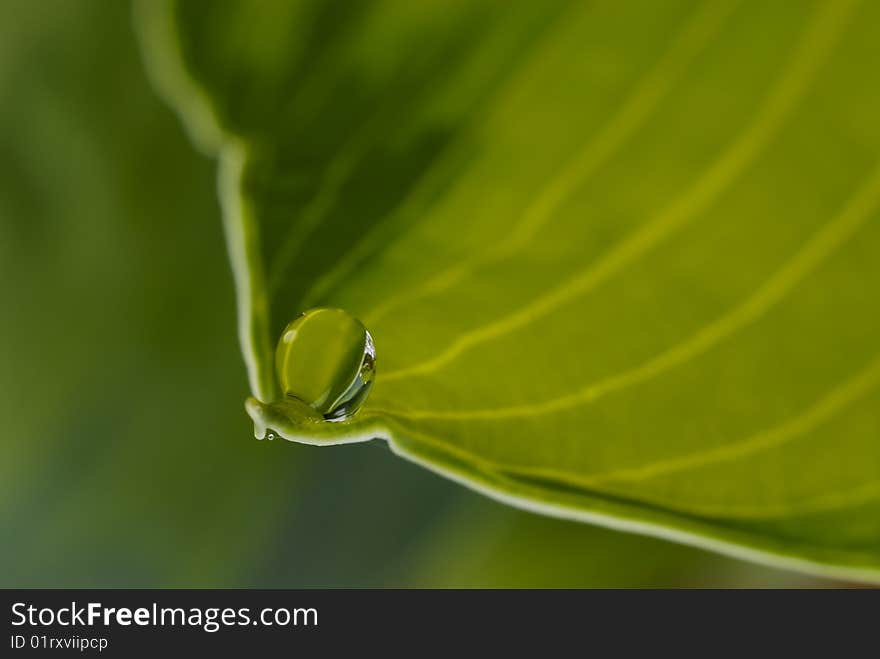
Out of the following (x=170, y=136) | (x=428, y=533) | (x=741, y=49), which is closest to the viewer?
(x=741, y=49)

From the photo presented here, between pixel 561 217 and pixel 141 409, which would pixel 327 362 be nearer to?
pixel 561 217

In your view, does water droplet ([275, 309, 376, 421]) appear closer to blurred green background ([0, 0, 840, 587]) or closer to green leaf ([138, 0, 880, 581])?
green leaf ([138, 0, 880, 581])

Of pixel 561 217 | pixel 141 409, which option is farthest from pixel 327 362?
pixel 141 409

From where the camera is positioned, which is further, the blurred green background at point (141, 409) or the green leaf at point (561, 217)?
the blurred green background at point (141, 409)

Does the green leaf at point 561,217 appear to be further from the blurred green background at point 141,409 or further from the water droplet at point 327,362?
the blurred green background at point 141,409

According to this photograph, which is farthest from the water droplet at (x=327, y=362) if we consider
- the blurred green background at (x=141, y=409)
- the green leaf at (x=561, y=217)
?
the blurred green background at (x=141, y=409)
